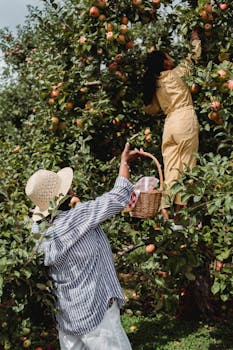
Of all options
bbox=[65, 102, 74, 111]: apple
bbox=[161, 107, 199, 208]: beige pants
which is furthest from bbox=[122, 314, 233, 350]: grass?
bbox=[65, 102, 74, 111]: apple

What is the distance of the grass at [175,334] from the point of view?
3867 mm

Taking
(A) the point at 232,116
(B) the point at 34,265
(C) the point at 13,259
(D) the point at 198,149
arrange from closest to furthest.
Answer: (C) the point at 13,259
(B) the point at 34,265
(A) the point at 232,116
(D) the point at 198,149

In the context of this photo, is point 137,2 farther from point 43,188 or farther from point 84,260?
point 84,260

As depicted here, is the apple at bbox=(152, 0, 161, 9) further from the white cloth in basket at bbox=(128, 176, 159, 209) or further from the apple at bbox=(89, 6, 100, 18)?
the white cloth in basket at bbox=(128, 176, 159, 209)

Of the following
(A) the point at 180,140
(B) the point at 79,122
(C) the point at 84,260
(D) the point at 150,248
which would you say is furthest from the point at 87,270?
(B) the point at 79,122

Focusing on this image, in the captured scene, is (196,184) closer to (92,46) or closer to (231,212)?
(231,212)

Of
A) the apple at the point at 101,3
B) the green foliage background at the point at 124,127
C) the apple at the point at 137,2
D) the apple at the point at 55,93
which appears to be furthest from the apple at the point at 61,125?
the apple at the point at 137,2

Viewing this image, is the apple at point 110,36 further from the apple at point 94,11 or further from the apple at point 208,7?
the apple at point 208,7

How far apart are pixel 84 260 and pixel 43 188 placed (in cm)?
38

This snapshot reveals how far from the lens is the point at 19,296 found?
2.56 meters

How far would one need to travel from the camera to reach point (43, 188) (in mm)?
2529

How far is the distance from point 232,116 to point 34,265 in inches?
63.0

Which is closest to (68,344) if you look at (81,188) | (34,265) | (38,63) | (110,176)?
(34,265)

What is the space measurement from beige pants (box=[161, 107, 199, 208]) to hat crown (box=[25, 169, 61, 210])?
1.24 metres
